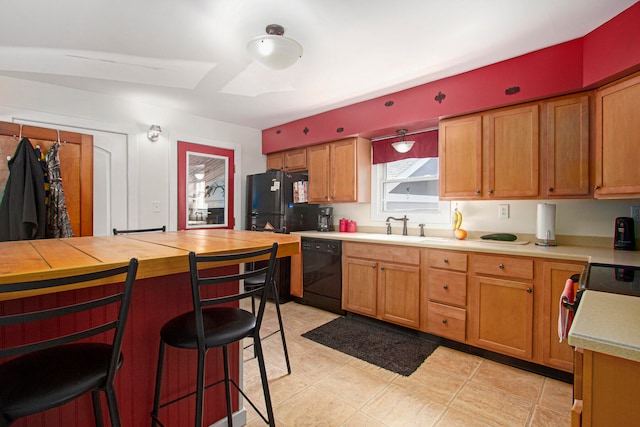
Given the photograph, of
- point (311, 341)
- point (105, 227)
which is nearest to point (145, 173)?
point (105, 227)

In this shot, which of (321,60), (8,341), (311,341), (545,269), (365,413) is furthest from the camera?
(311,341)

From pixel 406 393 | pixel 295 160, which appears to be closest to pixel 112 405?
pixel 406 393

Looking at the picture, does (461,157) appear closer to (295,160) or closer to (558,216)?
(558,216)

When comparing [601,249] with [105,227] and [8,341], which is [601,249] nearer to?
[8,341]

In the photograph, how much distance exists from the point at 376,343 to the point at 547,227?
1700 millimetres

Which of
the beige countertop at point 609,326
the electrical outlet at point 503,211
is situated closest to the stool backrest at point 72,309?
the beige countertop at point 609,326

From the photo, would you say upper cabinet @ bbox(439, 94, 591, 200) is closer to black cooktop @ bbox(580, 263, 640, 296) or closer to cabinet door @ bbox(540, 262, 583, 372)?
cabinet door @ bbox(540, 262, 583, 372)

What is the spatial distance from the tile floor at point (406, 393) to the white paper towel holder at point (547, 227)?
3.33 ft

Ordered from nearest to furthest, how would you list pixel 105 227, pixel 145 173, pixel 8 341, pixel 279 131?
pixel 8 341 < pixel 105 227 < pixel 145 173 < pixel 279 131

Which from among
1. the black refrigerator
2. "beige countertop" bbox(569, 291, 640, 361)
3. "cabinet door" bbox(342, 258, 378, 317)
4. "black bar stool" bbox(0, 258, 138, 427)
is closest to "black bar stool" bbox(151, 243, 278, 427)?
"black bar stool" bbox(0, 258, 138, 427)

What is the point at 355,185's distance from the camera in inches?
139

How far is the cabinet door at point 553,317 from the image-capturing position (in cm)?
205

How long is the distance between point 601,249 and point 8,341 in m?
3.37

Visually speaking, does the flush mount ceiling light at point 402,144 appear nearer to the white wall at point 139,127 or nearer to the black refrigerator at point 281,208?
the black refrigerator at point 281,208
